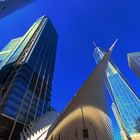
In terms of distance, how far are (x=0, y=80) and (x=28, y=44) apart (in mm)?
19772

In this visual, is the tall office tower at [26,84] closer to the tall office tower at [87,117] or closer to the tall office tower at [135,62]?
the tall office tower at [87,117]

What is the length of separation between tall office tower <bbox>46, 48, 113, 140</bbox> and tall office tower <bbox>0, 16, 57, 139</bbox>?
2124cm

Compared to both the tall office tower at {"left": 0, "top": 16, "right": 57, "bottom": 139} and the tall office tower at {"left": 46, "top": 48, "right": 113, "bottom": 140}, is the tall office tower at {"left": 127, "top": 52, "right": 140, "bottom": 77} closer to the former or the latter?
the tall office tower at {"left": 0, "top": 16, "right": 57, "bottom": 139}

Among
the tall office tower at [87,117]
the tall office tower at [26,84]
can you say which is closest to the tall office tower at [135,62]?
the tall office tower at [26,84]

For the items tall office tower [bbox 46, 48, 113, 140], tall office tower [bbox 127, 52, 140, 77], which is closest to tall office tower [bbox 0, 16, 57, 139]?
tall office tower [bbox 46, 48, 113, 140]

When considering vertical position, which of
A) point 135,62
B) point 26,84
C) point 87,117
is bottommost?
point 87,117

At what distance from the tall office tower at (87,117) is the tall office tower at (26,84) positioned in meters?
21.2

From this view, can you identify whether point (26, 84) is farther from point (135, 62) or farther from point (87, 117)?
point (135, 62)

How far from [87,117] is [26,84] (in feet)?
102

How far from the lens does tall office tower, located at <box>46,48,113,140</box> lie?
1878cm

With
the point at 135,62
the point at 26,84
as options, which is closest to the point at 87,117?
the point at 26,84

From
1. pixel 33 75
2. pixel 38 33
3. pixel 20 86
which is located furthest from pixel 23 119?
pixel 38 33

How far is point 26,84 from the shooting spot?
48.6 m

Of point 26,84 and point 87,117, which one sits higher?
point 26,84
